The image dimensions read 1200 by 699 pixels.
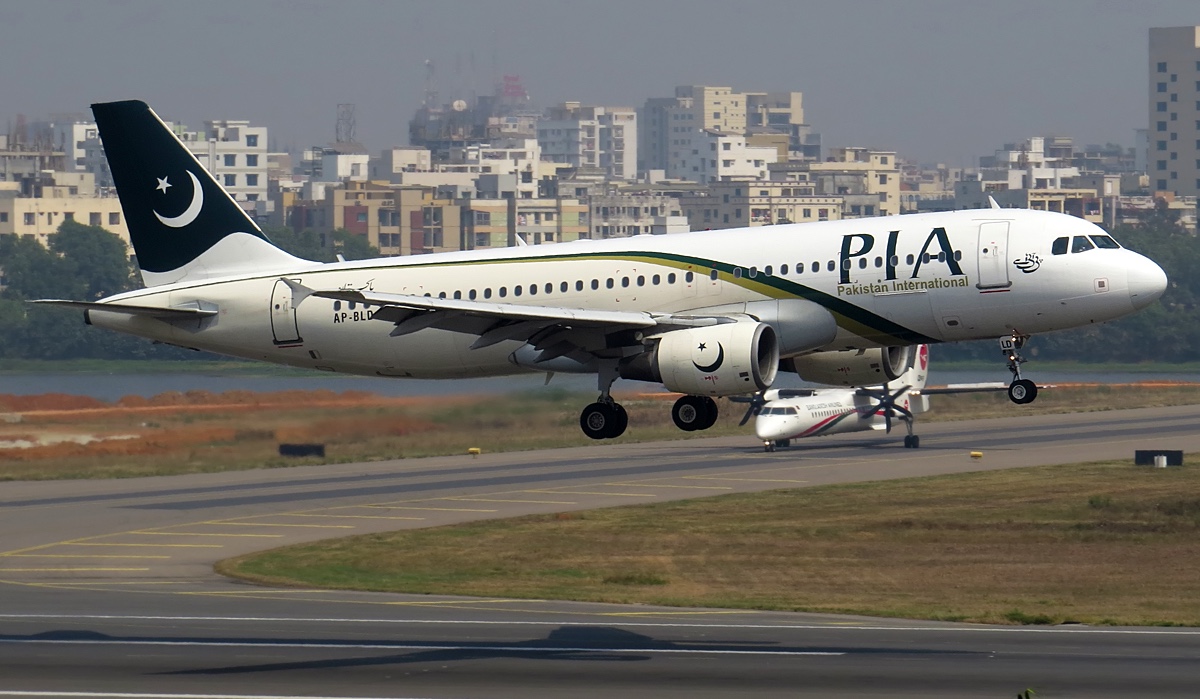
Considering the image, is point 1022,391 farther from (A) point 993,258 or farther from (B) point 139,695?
(B) point 139,695

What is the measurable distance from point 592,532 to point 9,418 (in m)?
40.6

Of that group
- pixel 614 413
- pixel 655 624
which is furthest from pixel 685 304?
pixel 655 624

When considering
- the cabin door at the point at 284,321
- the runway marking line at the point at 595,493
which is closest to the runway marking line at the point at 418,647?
the cabin door at the point at 284,321

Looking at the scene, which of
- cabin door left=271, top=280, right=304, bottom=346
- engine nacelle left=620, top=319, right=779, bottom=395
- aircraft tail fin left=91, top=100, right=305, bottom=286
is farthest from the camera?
aircraft tail fin left=91, top=100, right=305, bottom=286

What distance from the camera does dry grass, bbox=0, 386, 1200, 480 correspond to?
8006 centimetres

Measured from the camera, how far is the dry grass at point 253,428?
8006 cm

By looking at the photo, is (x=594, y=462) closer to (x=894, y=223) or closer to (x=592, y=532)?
(x=592, y=532)

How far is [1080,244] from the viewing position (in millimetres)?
51969

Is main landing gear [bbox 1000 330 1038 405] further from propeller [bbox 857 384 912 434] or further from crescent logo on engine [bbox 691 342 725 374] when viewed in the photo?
propeller [bbox 857 384 912 434]

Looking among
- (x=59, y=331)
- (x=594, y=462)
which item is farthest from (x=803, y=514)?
(x=59, y=331)

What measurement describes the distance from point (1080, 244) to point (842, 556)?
33.6 metres

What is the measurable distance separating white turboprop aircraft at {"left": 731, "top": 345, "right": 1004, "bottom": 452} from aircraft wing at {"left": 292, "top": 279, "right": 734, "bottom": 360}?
253 ft

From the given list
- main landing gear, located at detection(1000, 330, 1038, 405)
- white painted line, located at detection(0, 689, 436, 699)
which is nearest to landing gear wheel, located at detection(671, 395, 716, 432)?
main landing gear, located at detection(1000, 330, 1038, 405)

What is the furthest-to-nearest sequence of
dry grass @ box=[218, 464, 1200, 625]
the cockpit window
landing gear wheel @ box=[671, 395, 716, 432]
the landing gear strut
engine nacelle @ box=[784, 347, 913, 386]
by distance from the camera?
dry grass @ box=[218, 464, 1200, 625]
engine nacelle @ box=[784, 347, 913, 386]
the landing gear strut
landing gear wheel @ box=[671, 395, 716, 432]
the cockpit window
